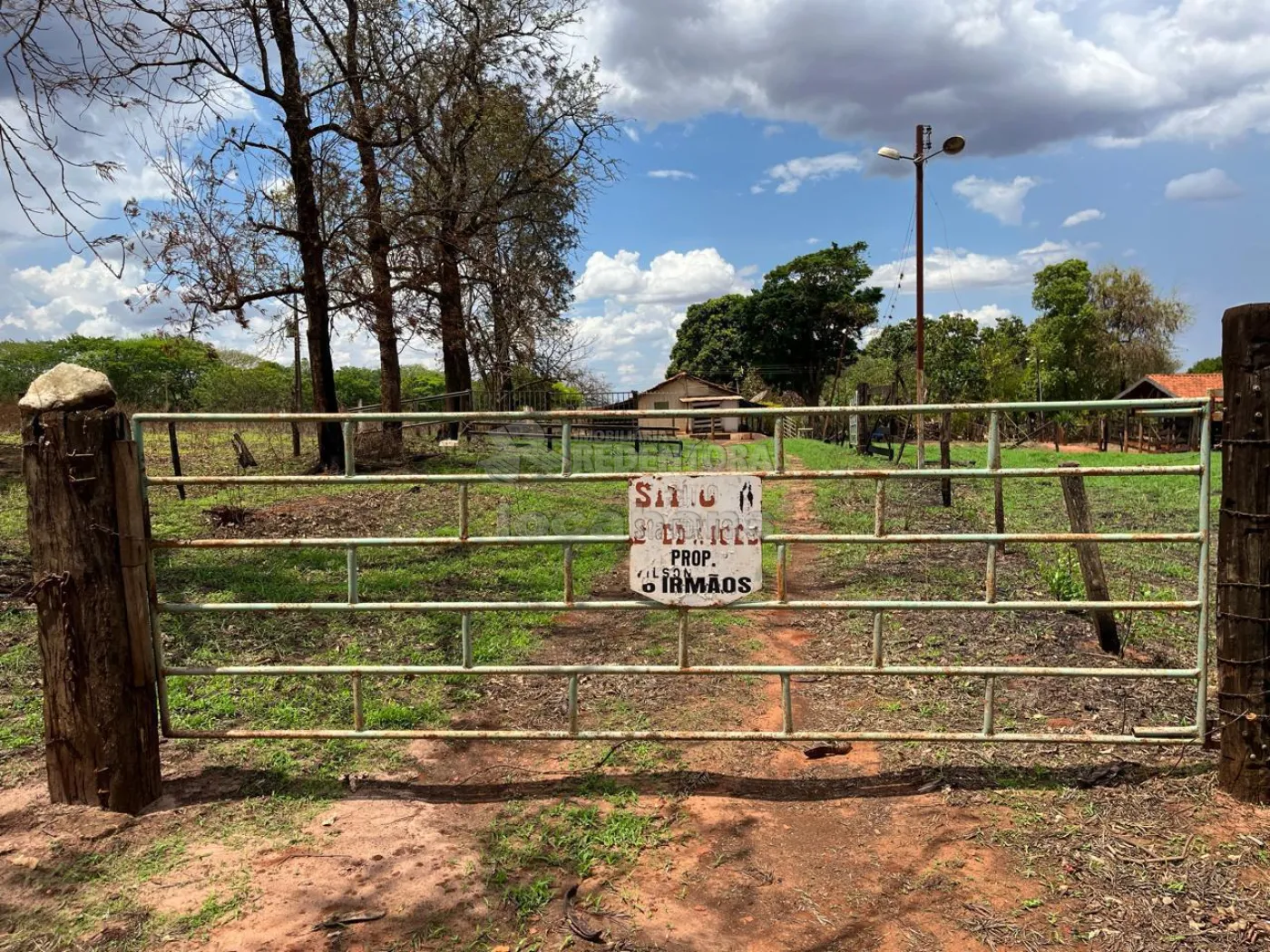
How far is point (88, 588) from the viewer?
120 inches

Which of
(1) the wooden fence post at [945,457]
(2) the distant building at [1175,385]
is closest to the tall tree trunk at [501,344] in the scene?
(1) the wooden fence post at [945,457]

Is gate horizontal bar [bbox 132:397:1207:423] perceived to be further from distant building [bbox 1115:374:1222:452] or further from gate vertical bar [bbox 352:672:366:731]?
distant building [bbox 1115:374:1222:452]

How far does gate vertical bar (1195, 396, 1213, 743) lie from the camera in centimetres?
304

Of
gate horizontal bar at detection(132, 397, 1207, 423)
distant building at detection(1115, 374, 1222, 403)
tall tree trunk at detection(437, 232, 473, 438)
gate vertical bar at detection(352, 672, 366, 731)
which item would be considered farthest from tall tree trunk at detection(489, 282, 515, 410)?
distant building at detection(1115, 374, 1222, 403)

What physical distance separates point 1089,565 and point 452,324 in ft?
47.6

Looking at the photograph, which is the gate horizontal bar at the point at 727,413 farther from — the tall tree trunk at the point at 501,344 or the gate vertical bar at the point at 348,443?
the tall tree trunk at the point at 501,344

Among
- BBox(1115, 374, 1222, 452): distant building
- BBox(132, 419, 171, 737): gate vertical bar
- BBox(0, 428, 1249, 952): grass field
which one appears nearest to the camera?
BBox(0, 428, 1249, 952): grass field

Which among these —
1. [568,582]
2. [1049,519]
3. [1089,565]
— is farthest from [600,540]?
[1049,519]

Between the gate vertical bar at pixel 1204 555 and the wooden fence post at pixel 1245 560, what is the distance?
5cm

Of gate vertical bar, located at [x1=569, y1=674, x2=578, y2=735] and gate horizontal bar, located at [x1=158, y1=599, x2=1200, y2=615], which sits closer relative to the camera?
gate horizontal bar, located at [x1=158, y1=599, x2=1200, y2=615]

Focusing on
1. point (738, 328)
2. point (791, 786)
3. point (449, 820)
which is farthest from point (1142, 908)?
point (738, 328)

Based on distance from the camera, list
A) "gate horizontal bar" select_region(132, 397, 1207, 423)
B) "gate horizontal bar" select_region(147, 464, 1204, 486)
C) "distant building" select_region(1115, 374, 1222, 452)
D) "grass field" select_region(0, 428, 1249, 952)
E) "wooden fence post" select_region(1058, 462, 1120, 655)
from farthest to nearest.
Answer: "distant building" select_region(1115, 374, 1222, 452)
"wooden fence post" select_region(1058, 462, 1120, 655)
"gate horizontal bar" select_region(147, 464, 1204, 486)
"gate horizontal bar" select_region(132, 397, 1207, 423)
"grass field" select_region(0, 428, 1249, 952)

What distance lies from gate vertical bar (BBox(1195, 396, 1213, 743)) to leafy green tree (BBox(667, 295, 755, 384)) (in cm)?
5137

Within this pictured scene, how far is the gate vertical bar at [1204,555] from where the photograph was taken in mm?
3045
